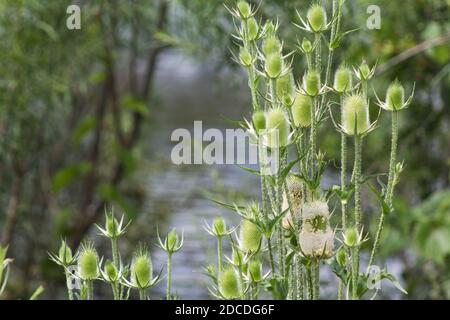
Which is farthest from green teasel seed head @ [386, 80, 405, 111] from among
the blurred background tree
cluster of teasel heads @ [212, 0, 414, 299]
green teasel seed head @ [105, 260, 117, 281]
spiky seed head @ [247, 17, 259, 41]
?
the blurred background tree

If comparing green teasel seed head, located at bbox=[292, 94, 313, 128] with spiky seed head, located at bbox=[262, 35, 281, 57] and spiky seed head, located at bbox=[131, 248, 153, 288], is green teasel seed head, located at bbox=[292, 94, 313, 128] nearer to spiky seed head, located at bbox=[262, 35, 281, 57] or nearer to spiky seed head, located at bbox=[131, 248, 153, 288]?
spiky seed head, located at bbox=[262, 35, 281, 57]

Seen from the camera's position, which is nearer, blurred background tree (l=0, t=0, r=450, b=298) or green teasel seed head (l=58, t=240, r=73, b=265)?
green teasel seed head (l=58, t=240, r=73, b=265)

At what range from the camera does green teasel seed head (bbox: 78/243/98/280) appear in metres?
0.55

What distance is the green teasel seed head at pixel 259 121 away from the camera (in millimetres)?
503

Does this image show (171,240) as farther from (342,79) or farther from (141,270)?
(342,79)

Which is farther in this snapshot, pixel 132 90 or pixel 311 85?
pixel 132 90

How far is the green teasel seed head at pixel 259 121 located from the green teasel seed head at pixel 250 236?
0.07 m

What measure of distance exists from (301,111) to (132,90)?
7.56 ft

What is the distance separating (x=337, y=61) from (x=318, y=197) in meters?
1.41

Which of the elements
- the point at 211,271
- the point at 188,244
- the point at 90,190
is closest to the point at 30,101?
the point at 90,190

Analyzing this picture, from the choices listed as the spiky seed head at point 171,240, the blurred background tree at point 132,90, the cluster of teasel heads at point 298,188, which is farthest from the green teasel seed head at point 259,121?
the blurred background tree at point 132,90

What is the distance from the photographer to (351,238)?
533 mm

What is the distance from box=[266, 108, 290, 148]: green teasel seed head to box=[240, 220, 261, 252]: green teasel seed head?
0.06 m

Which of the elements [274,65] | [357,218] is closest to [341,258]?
[357,218]
